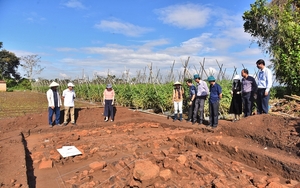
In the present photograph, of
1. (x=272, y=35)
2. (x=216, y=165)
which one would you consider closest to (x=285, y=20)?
(x=272, y=35)

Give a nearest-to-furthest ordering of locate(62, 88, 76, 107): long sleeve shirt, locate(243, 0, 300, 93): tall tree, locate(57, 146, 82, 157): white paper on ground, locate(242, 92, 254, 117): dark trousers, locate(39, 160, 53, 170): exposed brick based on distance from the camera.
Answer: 1. locate(39, 160, 53, 170): exposed brick
2. locate(57, 146, 82, 157): white paper on ground
3. locate(242, 92, 254, 117): dark trousers
4. locate(62, 88, 76, 107): long sleeve shirt
5. locate(243, 0, 300, 93): tall tree

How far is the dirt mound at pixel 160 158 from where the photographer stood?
142 inches

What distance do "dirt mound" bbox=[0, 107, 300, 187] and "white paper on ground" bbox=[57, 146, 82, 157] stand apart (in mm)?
96

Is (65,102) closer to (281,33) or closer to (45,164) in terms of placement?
(45,164)

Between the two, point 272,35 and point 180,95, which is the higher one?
point 272,35

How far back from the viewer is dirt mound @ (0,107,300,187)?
3604 millimetres

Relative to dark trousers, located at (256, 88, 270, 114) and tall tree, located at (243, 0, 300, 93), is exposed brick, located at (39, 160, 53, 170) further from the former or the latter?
tall tree, located at (243, 0, 300, 93)

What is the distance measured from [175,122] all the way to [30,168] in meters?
5.03

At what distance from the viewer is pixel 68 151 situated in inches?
199

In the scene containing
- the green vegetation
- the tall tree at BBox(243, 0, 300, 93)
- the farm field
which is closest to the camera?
the farm field

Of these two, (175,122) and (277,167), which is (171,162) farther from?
(175,122)

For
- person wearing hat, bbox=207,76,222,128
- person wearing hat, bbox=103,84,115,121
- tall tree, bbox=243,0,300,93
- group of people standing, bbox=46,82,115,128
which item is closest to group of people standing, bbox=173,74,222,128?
person wearing hat, bbox=207,76,222,128

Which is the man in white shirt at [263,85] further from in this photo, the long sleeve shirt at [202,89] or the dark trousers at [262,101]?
the long sleeve shirt at [202,89]

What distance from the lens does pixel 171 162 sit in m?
4.17
